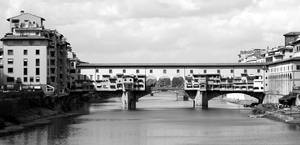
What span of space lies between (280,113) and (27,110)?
31.4 meters

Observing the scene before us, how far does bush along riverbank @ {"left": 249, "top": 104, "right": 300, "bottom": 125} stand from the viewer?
69.3m

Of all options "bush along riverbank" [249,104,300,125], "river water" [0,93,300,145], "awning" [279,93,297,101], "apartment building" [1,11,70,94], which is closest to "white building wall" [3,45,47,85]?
"apartment building" [1,11,70,94]

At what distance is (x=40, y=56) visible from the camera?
90.0 meters

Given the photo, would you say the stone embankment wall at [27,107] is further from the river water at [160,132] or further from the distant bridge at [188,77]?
the distant bridge at [188,77]

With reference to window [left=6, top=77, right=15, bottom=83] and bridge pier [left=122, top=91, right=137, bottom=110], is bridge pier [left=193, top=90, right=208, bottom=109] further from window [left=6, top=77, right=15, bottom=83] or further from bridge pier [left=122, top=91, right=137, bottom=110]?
window [left=6, top=77, right=15, bottom=83]

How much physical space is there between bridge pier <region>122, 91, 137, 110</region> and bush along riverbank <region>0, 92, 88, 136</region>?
13849 millimetres

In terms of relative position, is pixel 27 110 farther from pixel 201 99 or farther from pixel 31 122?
pixel 201 99

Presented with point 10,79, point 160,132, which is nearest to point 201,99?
point 10,79

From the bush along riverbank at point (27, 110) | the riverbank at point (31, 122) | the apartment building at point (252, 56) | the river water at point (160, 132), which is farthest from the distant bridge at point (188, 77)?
the river water at point (160, 132)

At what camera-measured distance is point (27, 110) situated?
2876 inches

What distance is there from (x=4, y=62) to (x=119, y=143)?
4276 cm

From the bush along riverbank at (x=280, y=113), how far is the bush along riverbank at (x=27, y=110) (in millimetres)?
27259

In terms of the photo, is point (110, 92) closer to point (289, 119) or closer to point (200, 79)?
point (200, 79)

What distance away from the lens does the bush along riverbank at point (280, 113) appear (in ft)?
228
